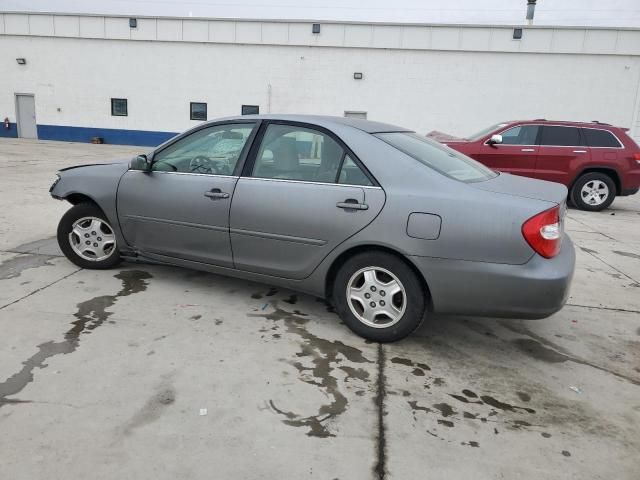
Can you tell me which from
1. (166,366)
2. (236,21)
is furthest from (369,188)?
(236,21)

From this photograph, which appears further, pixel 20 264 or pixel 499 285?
pixel 20 264

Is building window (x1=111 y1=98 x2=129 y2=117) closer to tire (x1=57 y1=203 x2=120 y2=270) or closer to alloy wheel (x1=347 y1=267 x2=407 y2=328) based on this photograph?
tire (x1=57 y1=203 x2=120 y2=270)

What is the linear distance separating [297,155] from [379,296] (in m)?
1.23

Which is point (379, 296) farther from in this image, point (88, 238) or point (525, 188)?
point (88, 238)

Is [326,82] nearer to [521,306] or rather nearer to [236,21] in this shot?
[236,21]

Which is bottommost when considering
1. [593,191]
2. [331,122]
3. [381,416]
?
[381,416]

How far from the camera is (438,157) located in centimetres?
372

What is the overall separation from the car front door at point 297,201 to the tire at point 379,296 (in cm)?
22

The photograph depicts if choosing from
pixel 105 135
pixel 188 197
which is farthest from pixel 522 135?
pixel 105 135

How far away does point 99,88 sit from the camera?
863 inches

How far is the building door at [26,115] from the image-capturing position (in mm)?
22969

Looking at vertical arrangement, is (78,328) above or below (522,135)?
below

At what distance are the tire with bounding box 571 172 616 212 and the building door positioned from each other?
75.7ft

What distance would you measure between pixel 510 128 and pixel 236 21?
14134 millimetres
